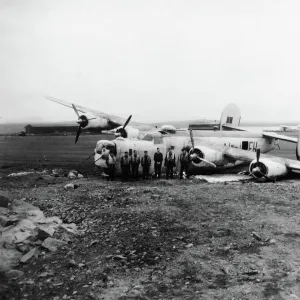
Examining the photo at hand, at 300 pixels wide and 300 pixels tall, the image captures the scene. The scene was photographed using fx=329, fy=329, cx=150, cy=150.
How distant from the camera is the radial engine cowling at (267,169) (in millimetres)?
17734

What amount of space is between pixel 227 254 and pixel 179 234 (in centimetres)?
148

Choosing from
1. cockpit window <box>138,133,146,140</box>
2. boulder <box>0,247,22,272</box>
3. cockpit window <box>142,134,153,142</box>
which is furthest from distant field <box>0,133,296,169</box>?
boulder <box>0,247,22,272</box>

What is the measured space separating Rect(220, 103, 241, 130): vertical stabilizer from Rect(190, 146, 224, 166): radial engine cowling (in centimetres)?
1005

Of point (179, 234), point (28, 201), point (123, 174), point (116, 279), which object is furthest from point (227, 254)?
point (123, 174)

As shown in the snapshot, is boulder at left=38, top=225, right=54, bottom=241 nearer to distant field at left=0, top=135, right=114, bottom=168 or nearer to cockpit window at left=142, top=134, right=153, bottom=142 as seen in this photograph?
cockpit window at left=142, top=134, right=153, bottom=142

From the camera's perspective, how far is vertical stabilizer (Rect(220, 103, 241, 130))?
97.3 feet

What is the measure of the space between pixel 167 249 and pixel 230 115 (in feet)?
78.8

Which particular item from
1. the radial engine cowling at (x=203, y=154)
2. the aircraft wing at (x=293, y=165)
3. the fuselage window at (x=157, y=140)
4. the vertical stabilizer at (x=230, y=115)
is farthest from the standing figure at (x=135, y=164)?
the vertical stabilizer at (x=230, y=115)

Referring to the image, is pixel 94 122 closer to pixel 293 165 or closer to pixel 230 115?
pixel 293 165

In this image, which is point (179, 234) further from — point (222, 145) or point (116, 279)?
point (222, 145)

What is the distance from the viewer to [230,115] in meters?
30.0

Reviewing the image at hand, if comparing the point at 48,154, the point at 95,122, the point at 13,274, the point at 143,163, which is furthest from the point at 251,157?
the point at 48,154

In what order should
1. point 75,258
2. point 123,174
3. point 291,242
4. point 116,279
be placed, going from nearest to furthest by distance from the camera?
point 116,279, point 75,258, point 291,242, point 123,174

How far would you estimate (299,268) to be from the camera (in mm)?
6754
